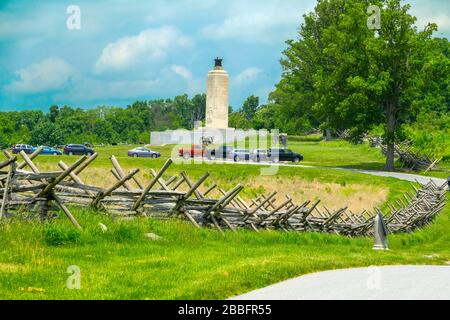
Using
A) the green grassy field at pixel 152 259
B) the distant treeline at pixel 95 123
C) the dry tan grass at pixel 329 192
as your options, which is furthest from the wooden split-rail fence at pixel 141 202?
the distant treeline at pixel 95 123

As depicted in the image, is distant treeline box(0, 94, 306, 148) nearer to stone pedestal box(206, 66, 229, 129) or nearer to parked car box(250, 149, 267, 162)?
stone pedestal box(206, 66, 229, 129)

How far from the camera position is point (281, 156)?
2569 inches

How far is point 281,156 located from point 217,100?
18133mm

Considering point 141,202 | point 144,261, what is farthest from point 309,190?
point 144,261

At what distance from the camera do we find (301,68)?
305ft

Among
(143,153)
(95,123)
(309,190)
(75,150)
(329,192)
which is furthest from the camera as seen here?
(95,123)

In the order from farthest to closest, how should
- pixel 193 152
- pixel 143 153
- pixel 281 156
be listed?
pixel 143 153
pixel 193 152
pixel 281 156

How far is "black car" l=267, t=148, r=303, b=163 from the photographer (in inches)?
2548

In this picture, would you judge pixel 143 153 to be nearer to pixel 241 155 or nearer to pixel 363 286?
pixel 241 155

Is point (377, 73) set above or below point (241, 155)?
above

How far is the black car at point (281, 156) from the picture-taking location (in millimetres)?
64719

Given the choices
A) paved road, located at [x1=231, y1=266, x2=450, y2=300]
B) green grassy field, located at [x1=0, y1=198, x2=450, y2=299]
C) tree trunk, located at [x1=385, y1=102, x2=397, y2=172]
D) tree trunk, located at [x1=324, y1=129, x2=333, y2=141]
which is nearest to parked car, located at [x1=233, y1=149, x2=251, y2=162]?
A: tree trunk, located at [x1=385, y1=102, x2=397, y2=172]
